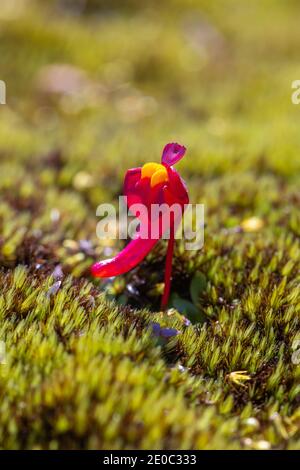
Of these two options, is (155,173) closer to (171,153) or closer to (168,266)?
(171,153)

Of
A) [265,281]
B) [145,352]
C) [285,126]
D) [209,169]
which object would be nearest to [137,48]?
[285,126]

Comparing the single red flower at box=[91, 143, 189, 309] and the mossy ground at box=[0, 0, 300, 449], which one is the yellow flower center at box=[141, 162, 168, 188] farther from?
the mossy ground at box=[0, 0, 300, 449]

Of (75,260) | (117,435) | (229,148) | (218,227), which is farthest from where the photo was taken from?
(229,148)

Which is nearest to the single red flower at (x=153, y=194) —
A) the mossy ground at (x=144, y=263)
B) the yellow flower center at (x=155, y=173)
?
the yellow flower center at (x=155, y=173)

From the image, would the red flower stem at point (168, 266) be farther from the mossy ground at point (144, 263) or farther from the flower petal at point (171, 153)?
the flower petal at point (171, 153)

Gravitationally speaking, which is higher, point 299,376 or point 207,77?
point 207,77

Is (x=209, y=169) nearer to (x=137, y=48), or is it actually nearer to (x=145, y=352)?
(x=145, y=352)

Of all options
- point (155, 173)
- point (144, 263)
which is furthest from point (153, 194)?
point (144, 263)
